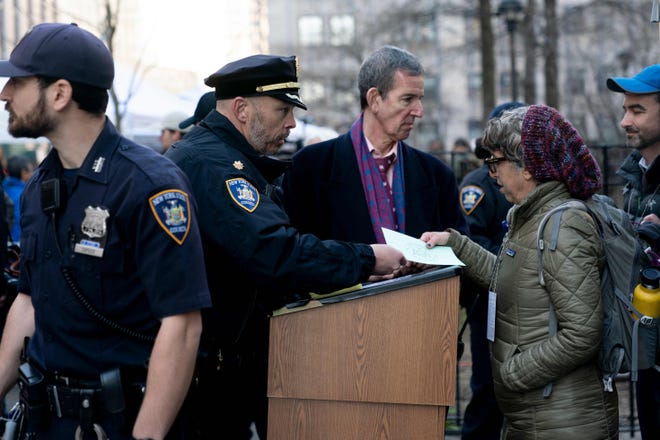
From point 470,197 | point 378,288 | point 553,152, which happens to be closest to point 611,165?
point 470,197

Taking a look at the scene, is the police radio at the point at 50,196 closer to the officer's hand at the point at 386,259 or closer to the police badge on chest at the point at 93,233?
the police badge on chest at the point at 93,233

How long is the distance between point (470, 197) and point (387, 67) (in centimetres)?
176

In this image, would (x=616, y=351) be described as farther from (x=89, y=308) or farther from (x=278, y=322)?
(x=89, y=308)

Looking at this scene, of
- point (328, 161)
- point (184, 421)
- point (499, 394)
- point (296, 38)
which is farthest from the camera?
point (296, 38)

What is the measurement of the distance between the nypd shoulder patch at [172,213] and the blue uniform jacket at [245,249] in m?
0.52

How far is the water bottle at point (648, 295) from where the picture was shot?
11.7 ft

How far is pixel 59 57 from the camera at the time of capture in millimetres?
2750

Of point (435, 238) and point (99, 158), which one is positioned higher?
point (99, 158)

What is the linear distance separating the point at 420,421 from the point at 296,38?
4913 centimetres

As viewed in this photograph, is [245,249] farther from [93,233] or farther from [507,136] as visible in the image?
[507,136]

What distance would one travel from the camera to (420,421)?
3.25 meters

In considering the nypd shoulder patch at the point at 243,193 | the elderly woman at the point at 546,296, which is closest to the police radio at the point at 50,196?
the nypd shoulder patch at the point at 243,193

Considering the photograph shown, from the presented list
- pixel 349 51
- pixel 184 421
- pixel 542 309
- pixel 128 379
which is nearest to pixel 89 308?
pixel 128 379

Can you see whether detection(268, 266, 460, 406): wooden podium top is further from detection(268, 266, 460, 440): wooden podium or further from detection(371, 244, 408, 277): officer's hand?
detection(371, 244, 408, 277): officer's hand
